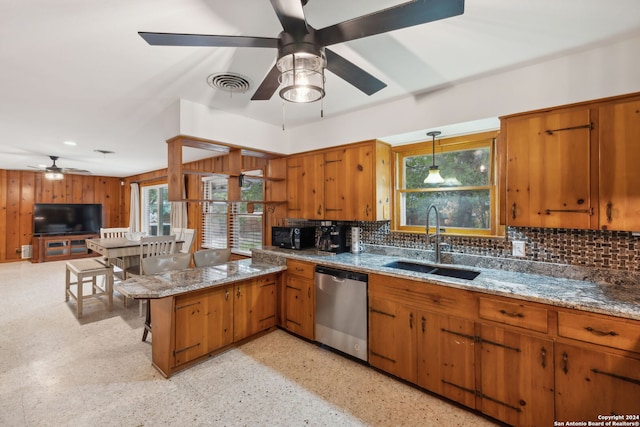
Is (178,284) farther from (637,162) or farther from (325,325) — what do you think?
(637,162)

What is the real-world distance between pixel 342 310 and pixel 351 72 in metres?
1.97

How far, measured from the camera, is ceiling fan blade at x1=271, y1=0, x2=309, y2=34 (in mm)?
1062

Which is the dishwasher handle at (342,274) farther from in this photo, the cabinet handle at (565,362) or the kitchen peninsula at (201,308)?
the cabinet handle at (565,362)

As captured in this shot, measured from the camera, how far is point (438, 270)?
8.24ft

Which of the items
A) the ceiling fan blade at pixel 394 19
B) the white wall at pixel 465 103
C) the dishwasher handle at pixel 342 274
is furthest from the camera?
the dishwasher handle at pixel 342 274

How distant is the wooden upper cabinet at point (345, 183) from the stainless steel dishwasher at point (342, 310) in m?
0.69

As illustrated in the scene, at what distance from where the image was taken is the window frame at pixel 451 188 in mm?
2533

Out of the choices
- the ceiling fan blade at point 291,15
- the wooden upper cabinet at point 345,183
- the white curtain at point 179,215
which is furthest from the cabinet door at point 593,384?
the white curtain at point 179,215

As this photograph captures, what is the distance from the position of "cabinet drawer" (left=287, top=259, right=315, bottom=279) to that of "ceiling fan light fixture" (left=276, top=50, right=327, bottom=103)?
1.84 m

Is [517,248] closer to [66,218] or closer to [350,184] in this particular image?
[350,184]

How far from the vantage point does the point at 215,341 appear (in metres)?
2.58

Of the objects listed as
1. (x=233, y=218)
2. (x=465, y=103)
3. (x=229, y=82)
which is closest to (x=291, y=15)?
(x=229, y=82)

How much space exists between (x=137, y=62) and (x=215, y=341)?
7.69ft

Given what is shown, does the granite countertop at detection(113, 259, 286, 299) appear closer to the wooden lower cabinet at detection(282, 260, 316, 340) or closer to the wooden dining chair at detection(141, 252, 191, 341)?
the wooden lower cabinet at detection(282, 260, 316, 340)
